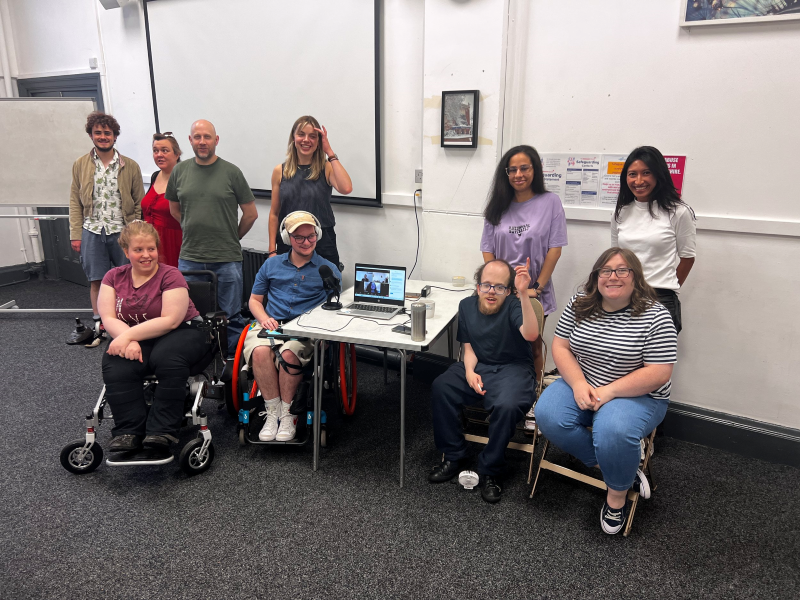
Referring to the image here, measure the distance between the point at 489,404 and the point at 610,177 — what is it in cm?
139

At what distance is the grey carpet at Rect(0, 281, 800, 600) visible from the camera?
6.59ft

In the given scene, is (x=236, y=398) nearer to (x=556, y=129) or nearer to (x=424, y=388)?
(x=424, y=388)

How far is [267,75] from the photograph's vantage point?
4082 mm

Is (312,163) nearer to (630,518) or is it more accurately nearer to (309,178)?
(309,178)

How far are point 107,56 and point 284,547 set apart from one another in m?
4.69

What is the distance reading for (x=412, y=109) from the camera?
3.54m

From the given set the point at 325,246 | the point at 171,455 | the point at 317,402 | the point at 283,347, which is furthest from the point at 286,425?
the point at 325,246

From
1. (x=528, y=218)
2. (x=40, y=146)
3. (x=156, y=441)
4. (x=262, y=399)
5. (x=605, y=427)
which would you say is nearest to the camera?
(x=605, y=427)

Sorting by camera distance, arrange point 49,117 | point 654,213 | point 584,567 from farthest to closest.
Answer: point 49,117, point 654,213, point 584,567

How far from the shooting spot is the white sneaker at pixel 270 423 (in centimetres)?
282

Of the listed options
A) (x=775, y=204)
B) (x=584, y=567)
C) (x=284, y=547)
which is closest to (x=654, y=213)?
(x=775, y=204)

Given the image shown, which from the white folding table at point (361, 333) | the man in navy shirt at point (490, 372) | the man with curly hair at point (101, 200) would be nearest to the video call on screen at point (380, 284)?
the white folding table at point (361, 333)

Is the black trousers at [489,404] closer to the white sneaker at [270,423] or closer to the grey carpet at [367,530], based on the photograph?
the grey carpet at [367,530]

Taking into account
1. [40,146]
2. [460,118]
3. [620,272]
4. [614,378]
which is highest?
[460,118]
